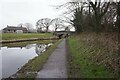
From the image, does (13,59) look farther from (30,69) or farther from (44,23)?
(44,23)

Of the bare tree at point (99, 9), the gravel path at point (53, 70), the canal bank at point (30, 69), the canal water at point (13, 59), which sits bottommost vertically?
the canal water at point (13, 59)

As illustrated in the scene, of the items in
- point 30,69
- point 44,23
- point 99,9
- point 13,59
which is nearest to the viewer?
point 30,69

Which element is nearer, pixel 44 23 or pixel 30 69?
pixel 30 69

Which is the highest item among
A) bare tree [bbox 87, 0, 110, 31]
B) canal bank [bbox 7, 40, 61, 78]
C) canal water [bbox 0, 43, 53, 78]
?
bare tree [bbox 87, 0, 110, 31]

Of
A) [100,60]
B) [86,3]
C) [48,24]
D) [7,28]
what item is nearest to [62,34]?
[48,24]

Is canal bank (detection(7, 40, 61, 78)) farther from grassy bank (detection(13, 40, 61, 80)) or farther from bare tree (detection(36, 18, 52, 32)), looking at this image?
bare tree (detection(36, 18, 52, 32))

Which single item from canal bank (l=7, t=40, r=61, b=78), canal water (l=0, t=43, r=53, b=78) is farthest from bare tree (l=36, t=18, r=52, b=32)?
canal bank (l=7, t=40, r=61, b=78)

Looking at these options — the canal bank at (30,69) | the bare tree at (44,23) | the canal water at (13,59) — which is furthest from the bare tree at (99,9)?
the bare tree at (44,23)

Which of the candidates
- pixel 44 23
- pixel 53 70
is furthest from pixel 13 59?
pixel 44 23

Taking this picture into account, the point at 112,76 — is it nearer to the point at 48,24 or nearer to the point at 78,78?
the point at 78,78

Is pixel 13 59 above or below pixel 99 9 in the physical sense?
below

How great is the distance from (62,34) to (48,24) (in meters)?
33.9

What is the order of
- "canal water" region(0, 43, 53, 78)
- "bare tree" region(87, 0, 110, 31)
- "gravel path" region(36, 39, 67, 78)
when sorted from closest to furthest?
"gravel path" region(36, 39, 67, 78), "canal water" region(0, 43, 53, 78), "bare tree" region(87, 0, 110, 31)

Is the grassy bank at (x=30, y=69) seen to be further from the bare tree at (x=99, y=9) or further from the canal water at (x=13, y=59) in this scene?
the bare tree at (x=99, y=9)
